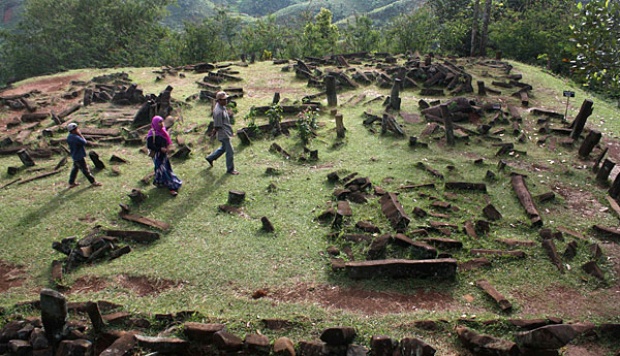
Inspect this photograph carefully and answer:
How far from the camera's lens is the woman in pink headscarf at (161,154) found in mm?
9633

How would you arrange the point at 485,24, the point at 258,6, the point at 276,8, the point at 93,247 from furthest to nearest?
the point at 276,8 → the point at 258,6 → the point at 485,24 → the point at 93,247

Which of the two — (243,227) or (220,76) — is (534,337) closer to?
(243,227)

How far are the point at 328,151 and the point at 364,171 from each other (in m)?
1.92

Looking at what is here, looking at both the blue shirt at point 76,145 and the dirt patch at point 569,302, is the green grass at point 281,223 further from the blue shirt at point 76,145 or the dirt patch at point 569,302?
the blue shirt at point 76,145

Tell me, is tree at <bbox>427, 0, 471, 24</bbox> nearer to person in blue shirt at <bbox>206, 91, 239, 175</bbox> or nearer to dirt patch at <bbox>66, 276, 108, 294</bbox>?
person in blue shirt at <bbox>206, 91, 239, 175</bbox>

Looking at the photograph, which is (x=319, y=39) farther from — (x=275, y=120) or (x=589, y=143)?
(x=589, y=143)

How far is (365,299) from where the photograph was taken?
660 centimetres

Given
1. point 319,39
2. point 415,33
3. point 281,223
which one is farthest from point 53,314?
point 415,33

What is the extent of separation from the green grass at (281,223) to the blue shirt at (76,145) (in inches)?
36.5

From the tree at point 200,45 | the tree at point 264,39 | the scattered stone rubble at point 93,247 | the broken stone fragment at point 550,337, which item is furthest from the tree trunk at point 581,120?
the tree at point 200,45

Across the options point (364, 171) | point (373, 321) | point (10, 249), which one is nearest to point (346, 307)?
point (373, 321)

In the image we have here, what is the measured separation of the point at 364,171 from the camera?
36.4 ft

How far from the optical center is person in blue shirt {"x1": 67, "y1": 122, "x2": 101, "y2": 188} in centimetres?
994

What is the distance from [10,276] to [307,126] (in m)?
8.51
